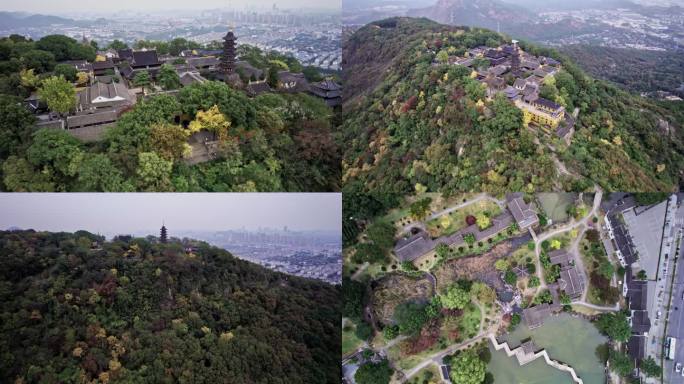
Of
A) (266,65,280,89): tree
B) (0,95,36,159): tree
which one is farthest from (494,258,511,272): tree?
(0,95,36,159): tree

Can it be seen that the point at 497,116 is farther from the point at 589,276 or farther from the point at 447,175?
the point at 589,276

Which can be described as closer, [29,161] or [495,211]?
[29,161]

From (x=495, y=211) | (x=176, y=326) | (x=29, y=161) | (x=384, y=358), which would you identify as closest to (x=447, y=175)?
(x=495, y=211)

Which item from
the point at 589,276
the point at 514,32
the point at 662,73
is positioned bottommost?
the point at 589,276

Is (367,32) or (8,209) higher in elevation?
(367,32)

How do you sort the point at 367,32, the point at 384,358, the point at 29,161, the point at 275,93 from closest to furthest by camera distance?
the point at 29,161, the point at 384,358, the point at 275,93, the point at 367,32

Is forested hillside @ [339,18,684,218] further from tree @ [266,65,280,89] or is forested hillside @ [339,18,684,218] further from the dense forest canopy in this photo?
tree @ [266,65,280,89]

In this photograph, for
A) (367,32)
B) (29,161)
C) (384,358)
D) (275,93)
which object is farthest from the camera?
(367,32)
